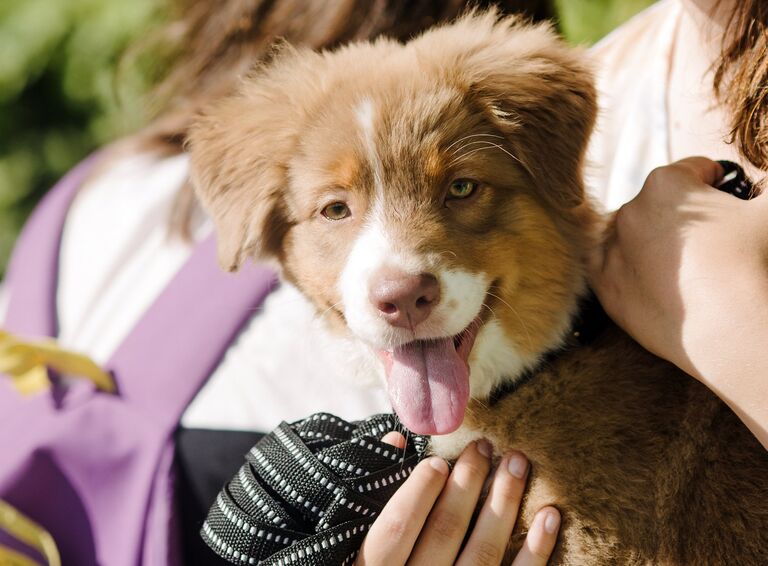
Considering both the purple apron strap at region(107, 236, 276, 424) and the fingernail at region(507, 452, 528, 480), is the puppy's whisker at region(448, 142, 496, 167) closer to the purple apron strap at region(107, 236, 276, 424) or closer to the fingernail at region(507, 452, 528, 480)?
the fingernail at region(507, 452, 528, 480)

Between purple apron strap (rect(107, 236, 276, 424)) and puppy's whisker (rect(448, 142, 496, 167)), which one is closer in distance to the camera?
puppy's whisker (rect(448, 142, 496, 167))

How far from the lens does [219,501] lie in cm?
222

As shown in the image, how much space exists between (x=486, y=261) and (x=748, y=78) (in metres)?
0.85

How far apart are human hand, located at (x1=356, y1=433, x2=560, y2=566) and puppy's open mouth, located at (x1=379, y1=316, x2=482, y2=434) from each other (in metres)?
Result: 0.16

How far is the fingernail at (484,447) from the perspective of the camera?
2303 millimetres

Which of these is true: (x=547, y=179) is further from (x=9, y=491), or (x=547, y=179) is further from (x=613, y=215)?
(x=9, y=491)

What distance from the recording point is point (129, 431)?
106 inches

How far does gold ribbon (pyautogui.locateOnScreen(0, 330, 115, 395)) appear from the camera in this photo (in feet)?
8.78

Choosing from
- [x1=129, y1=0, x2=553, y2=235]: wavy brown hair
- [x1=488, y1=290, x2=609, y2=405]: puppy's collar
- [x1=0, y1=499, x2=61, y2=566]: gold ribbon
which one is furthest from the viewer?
[x1=129, y1=0, x2=553, y2=235]: wavy brown hair

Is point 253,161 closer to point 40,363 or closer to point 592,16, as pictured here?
point 40,363

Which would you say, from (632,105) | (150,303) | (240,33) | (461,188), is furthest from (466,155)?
(240,33)

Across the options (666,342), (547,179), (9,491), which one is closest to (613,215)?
(547,179)

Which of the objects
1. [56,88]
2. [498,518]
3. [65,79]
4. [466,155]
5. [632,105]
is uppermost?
[466,155]

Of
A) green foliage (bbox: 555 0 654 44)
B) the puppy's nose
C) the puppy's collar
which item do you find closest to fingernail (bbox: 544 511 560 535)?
the puppy's collar
